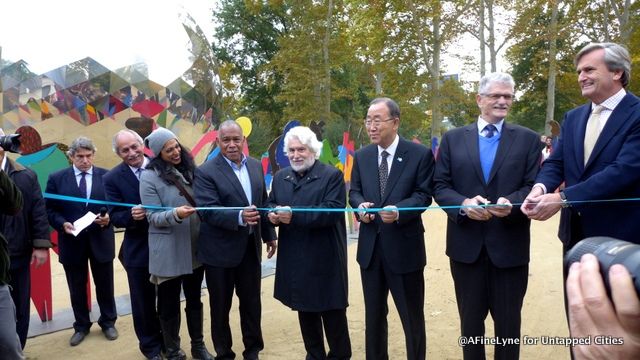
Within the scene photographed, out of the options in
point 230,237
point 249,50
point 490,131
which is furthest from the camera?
point 249,50

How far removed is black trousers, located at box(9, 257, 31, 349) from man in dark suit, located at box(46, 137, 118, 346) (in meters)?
0.57

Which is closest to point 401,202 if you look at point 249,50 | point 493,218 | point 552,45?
point 493,218

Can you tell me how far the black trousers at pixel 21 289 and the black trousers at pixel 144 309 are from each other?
3.04 ft

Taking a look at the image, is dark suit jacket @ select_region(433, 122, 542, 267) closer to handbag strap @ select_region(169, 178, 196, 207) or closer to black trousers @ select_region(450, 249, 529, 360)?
black trousers @ select_region(450, 249, 529, 360)

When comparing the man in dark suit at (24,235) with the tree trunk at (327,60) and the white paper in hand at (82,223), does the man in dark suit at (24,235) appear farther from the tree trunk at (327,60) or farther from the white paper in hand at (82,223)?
the tree trunk at (327,60)

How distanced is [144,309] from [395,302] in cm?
234

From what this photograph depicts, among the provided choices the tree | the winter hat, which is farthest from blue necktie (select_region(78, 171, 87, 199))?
the tree

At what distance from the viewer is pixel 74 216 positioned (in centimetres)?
480

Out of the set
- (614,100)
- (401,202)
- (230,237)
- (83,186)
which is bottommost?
(230,237)

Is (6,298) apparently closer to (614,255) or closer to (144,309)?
(144,309)

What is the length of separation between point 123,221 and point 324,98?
20153 mm

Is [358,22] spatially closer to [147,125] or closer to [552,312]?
[147,125]

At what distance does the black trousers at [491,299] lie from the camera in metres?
3.15

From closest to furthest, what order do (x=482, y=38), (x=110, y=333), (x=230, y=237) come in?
(x=230, y=237)
(x=110, y=333)
(x=482, y=38)
